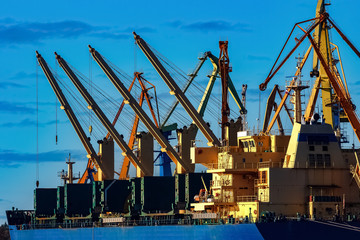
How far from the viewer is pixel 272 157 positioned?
6712cm

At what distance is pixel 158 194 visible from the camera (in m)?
83.4

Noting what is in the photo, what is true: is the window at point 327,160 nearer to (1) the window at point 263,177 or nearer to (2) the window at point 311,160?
(2) the window at point 311,160

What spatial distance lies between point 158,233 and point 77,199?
82.3 feet

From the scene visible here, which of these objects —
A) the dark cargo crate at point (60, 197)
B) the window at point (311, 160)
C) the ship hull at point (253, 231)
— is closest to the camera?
the ship hull at point (253, 231)

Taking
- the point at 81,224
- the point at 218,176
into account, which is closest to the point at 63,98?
the point at 81,224

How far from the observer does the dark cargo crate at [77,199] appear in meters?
94.3

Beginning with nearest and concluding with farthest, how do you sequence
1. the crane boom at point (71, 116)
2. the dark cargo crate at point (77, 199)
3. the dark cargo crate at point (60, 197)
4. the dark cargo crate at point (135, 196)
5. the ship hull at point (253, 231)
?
the ship hull at point (253, 231), the dark cargo crate at point (135, 196), the dark cargo crate at point (77, 199), the dark cargo crate at point (60, 197), the crane boom at point (71, 116)

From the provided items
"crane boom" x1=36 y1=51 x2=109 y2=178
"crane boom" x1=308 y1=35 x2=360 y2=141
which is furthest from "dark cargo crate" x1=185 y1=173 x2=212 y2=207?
"crane boom" x1=36 y1=51 x2=109 y2=178

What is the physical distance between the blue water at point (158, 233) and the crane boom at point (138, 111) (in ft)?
34.6

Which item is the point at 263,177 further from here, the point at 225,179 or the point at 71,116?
the point at 71,116

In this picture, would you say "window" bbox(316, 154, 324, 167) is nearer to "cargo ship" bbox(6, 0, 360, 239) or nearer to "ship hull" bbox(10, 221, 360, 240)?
"cargo ship" bbox(6, 0, 360, 239)

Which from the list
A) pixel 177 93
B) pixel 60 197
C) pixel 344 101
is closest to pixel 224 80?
pixel 177 93

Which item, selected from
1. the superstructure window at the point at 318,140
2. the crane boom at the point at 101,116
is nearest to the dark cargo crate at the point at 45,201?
the crane boom at the point at 101,116

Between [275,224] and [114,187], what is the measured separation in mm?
31972
